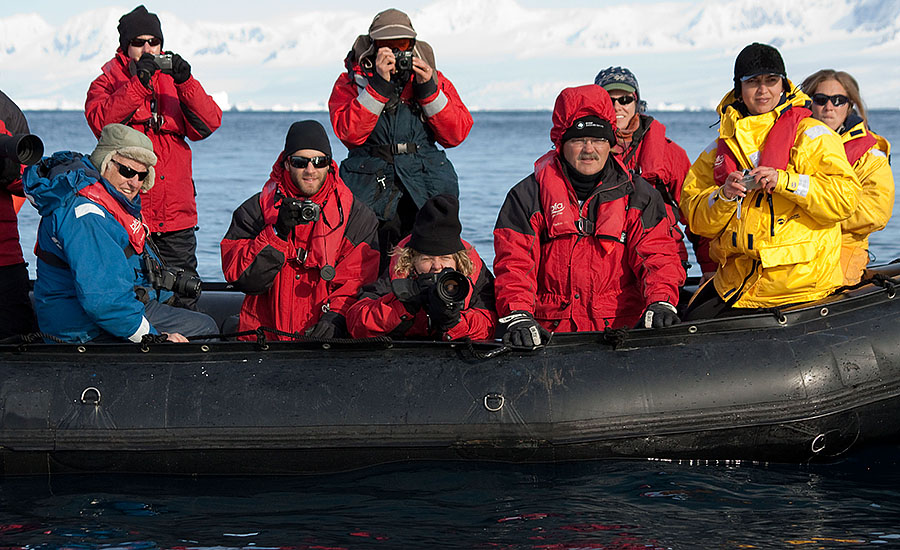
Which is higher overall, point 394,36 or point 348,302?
point 394,36

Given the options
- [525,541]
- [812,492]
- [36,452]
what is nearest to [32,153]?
[36,452]

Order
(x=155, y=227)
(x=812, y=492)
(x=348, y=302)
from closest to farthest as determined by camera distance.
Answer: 1. (x=812, y=492)
2. (x=348, y=302)
3. (x=155, y=227)

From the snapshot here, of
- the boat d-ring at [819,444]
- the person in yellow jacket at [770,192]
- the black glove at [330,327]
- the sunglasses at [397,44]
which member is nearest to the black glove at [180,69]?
the sunglasses at [397,44]

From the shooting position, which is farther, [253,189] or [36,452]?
[253,189]

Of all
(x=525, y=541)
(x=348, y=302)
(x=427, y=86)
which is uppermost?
(x=427, y=86)

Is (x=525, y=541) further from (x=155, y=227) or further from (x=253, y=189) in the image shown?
(x=253, y=189)

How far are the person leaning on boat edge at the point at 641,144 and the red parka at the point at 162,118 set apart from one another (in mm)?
2391

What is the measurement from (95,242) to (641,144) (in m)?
2.89

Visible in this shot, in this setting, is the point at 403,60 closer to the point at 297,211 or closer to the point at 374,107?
the point at 374,107

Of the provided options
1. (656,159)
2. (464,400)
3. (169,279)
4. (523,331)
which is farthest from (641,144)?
(169,279)

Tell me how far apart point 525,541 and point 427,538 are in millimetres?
389

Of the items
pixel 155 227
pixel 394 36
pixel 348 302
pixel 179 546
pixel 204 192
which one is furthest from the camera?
pixel 204 192

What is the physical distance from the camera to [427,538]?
430cm

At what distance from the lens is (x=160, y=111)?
254 inches
